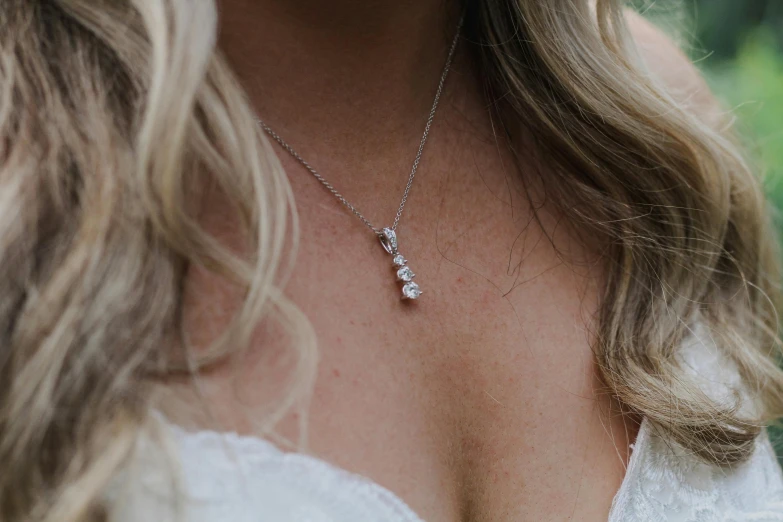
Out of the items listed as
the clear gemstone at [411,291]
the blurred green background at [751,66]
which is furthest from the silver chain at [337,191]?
the blurred green background at [751,66]

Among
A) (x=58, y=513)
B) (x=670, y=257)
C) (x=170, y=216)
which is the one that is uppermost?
(x=670, y=257)

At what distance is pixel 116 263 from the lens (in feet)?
3.23

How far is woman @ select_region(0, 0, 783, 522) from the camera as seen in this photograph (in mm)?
983

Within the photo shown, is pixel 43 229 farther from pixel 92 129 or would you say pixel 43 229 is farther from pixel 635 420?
pixel 635 420

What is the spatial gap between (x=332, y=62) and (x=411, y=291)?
1.31 feet

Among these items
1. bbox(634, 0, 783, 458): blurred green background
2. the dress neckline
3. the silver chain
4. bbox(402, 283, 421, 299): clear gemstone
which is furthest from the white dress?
bbox(634, 0, 783, 458): blurred green background

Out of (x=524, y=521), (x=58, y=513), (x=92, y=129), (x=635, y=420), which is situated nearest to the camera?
(x=58, y=513)

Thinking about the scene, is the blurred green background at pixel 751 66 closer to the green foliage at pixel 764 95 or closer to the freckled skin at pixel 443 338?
the green foliage at pixel 764 95

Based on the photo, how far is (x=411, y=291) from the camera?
4.30 feet

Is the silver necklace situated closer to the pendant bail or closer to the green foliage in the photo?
the pendant bail

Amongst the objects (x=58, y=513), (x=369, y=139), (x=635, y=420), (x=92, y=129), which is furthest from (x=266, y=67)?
(x=635, y=420)

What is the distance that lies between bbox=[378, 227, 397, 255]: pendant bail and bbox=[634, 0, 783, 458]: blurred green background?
830mm

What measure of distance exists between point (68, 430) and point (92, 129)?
14.3 inches

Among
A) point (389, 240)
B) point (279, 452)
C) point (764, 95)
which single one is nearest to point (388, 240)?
point (389, 240)
